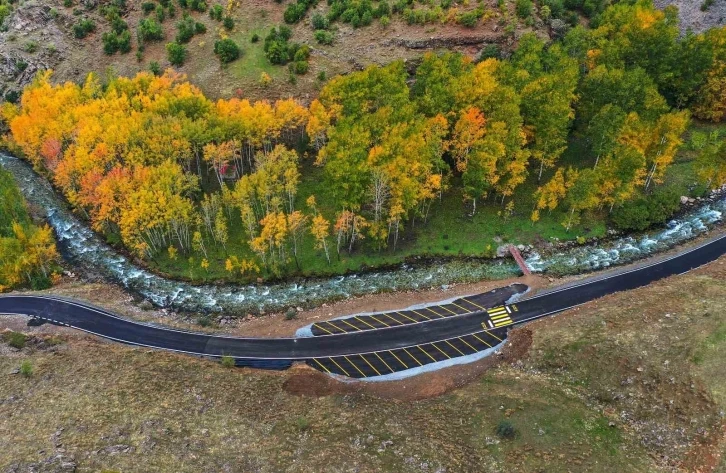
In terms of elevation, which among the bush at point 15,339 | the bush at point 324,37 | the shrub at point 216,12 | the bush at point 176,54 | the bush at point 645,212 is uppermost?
the shrub at point 216,12

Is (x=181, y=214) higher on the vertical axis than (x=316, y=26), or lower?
lower

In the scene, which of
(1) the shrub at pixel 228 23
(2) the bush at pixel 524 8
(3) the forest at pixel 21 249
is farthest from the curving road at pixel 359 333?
(1) the shrub at pixel 228 23

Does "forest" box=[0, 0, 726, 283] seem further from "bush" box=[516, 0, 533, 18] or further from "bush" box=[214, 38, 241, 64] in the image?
"bush" box=[214, 38, 241, 64]

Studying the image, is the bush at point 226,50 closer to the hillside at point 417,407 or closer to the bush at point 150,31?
the bush at point 150,31

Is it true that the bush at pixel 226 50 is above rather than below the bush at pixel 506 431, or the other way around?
above

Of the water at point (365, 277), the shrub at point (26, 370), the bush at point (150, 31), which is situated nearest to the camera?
the shrub at point (26, 370)

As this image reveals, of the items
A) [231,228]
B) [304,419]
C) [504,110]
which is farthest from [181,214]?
[504,110]

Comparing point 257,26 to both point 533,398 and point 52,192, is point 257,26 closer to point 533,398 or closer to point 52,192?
point 52,192

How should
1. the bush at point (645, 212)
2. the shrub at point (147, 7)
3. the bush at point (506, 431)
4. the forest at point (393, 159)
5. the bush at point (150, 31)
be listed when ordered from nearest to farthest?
1. the bush at point (506, 431)
2. the forest at point (393, 159)
3. the bush at point (645, 212)
4. the bush at point (150, 31)
5. the shrub at point (147, 7)
